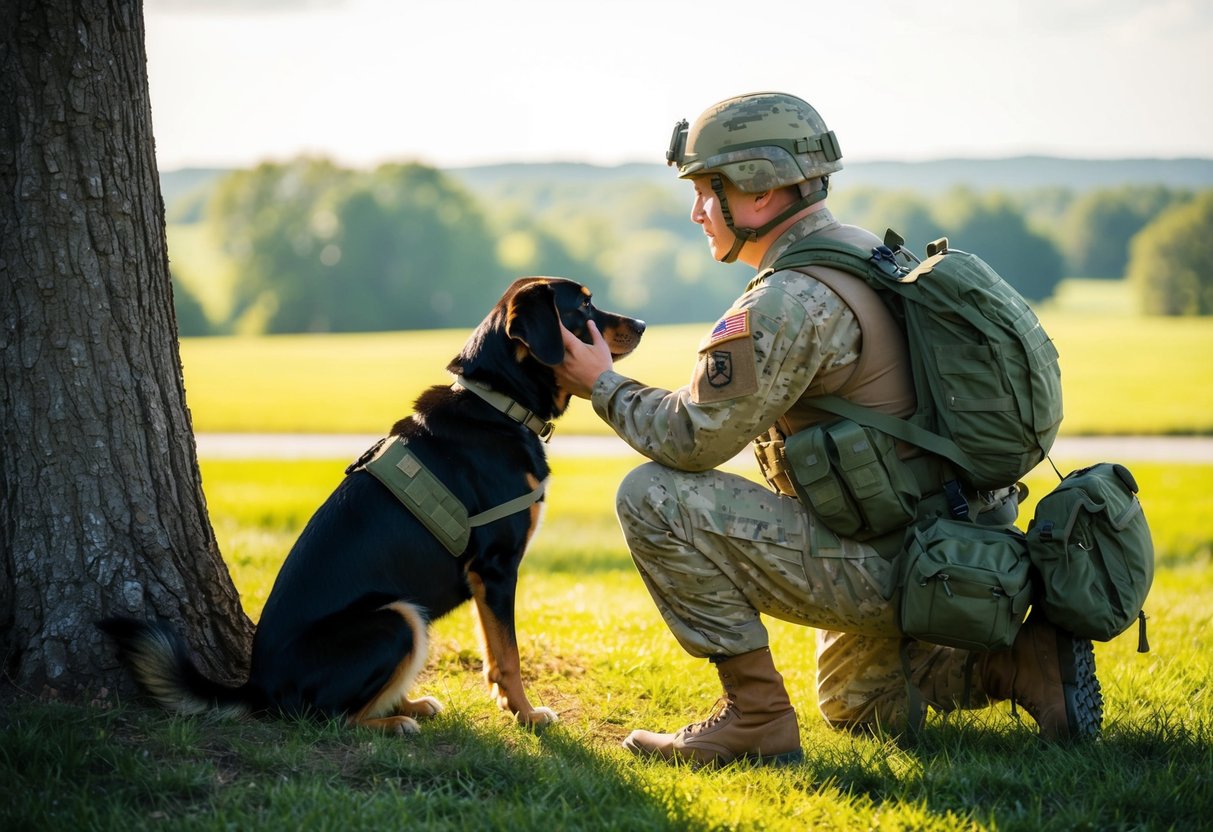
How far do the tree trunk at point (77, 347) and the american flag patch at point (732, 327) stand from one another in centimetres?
205

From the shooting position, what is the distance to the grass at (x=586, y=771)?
111 inches

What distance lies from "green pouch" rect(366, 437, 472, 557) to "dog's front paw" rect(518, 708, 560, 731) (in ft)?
2.15

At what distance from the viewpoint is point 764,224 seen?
3.81 m

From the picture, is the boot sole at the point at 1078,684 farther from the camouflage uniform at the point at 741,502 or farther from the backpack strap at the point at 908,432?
the backpack strap at the point at 908,432

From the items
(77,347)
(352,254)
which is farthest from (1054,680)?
(352,254)

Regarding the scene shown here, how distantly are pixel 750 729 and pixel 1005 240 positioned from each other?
4260 centimetres

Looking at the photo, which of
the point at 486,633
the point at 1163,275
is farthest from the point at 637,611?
the point at 1163,275

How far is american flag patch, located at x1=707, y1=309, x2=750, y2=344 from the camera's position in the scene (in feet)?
11.1

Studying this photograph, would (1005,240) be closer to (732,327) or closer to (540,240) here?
(540,240)

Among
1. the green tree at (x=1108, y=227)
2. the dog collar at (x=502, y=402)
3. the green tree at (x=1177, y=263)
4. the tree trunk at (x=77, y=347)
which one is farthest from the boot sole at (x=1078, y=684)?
the green tree at (x=1108, y=227)

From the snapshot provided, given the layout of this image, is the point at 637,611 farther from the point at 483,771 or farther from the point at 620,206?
the point at 620,206

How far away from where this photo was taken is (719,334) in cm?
342

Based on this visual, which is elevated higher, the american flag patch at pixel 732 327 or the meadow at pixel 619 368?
the american flag patch at pixel 732 327

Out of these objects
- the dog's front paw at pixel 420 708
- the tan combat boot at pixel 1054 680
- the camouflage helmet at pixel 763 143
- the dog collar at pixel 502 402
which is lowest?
the dog's front paw at pixel 420 708
